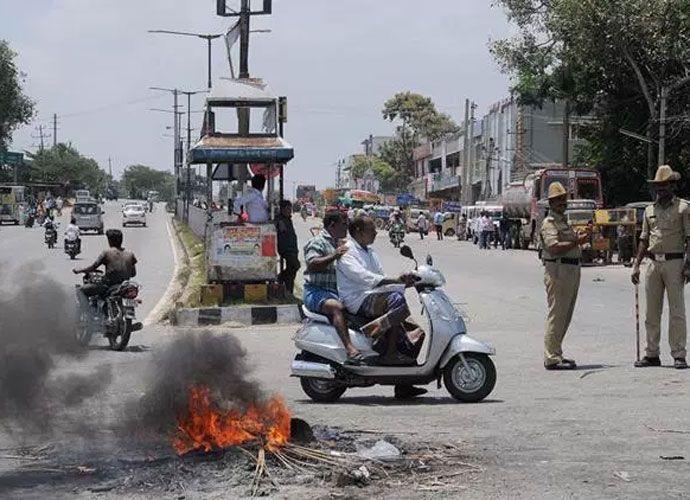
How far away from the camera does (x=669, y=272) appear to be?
1040 cm

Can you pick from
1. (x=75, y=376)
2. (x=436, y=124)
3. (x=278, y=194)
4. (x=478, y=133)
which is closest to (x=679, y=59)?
(x=278, y=194)

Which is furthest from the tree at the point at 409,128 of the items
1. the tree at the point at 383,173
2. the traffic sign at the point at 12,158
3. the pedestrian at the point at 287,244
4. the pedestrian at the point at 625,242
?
the pedestrian at the point at 287,244

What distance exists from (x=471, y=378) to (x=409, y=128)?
348ft

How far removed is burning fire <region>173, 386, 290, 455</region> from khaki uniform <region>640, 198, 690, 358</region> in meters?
5.02

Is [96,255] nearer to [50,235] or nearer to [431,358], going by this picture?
[50,235]

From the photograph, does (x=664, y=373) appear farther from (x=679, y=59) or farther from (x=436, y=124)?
(x=436, y=124)

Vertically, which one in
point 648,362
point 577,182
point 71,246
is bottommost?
point 648,362

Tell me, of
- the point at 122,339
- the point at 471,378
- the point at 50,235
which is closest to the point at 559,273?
the point at 471,378

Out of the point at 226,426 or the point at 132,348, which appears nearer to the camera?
the point at 226,426

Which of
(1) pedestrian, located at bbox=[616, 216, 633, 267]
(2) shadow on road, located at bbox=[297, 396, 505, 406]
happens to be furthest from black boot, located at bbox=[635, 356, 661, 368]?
(1) pedestrian, located at bbox=[616, 216, 633, 267]

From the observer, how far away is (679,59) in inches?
1548

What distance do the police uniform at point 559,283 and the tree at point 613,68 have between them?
94.1ft

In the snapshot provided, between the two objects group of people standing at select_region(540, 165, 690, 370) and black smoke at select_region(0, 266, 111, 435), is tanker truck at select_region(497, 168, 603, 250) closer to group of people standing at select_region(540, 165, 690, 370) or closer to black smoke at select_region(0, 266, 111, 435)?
group of people standing at select_region(540, 165, 690, 370)

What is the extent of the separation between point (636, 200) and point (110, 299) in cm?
3754
